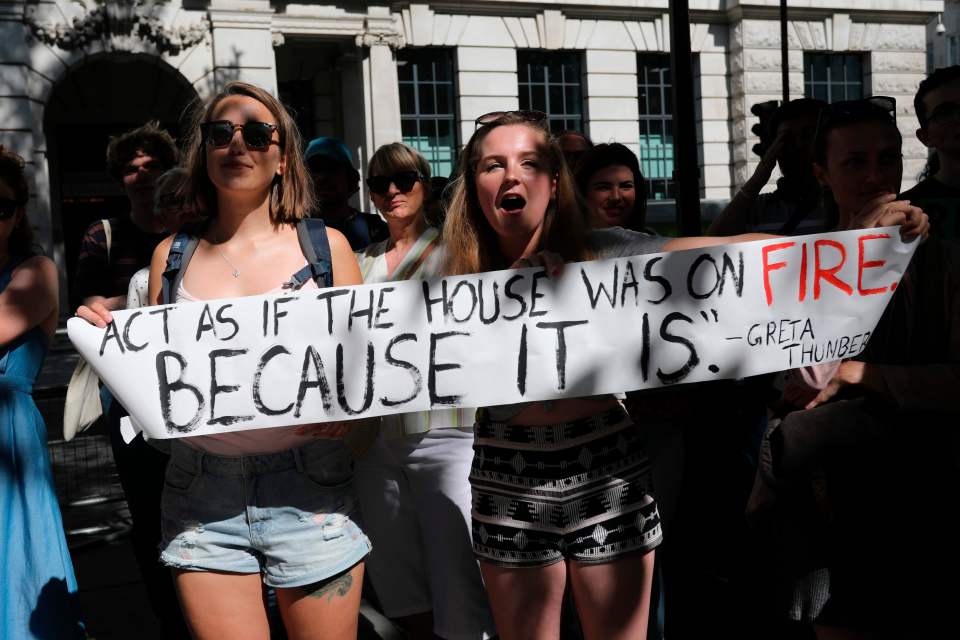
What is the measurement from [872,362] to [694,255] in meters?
0.59

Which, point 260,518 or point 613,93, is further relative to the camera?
point 613,93

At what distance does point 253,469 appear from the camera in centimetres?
240

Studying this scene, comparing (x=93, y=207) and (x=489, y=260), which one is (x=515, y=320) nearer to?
(x=489, y=260)

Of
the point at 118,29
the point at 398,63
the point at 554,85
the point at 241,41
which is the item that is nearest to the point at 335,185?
the point at 241,41

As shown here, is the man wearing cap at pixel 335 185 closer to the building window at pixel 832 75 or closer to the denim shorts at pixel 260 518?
the denim shorts at pixel 260 518

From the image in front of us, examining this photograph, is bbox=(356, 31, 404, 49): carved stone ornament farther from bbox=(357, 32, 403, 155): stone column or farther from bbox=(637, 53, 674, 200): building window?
bbox=(637, 53, 674, 200): building window

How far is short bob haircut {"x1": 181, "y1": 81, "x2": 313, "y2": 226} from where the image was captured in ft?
8.35

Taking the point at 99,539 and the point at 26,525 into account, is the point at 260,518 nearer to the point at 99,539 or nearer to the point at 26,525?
the point at 26,525

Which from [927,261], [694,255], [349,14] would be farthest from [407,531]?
[349,14]

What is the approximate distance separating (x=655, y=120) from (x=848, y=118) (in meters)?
16.3

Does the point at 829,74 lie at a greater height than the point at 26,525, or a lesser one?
greater

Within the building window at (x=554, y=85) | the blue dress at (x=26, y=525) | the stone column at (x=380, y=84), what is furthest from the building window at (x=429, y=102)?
the blue dress at (x=26, y=525)

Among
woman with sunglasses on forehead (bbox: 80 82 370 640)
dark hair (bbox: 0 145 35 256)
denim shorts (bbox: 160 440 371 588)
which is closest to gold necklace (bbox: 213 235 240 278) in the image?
woman with sunglasses on forehead (bbox: 80 82 370 640)

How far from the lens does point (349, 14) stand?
15398mm
